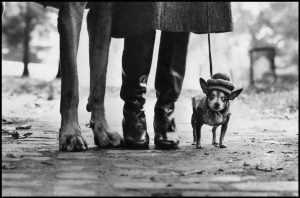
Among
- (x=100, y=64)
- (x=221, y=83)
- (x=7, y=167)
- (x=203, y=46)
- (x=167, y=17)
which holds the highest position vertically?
(x=203, y=46)

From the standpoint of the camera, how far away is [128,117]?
3.54m

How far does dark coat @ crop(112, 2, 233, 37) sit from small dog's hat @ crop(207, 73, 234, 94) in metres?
0.47

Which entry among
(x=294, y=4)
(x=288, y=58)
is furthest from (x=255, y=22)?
(x=294, y=4)

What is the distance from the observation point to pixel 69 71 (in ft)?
10.3

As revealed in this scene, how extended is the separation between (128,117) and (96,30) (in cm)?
63

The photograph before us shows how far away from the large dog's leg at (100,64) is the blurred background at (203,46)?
15.4ft

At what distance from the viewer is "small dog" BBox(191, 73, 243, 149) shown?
333 cm

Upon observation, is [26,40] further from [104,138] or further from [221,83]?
[221,83]

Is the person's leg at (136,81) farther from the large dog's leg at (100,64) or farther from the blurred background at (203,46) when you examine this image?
the blurred background at (203,46)

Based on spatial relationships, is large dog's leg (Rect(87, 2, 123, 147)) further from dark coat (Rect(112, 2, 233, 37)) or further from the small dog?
the small dog

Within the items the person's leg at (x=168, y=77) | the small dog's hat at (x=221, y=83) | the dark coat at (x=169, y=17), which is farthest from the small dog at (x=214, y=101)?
the dark coat at (x=169, y=17)

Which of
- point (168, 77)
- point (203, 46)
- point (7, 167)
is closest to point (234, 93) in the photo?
point (168, 77)

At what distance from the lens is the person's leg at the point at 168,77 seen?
360 centimetres

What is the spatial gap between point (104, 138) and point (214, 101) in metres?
0.75
